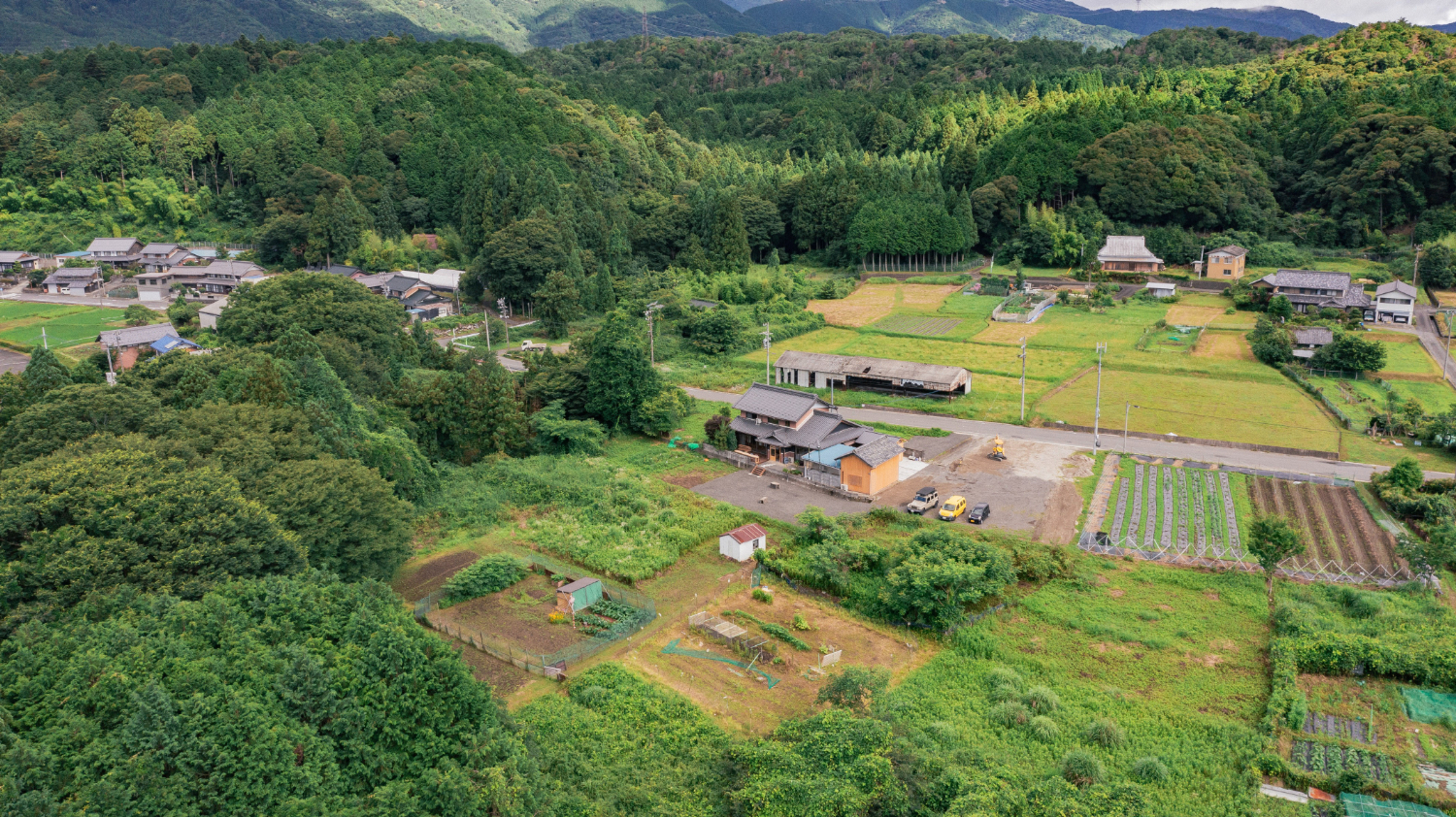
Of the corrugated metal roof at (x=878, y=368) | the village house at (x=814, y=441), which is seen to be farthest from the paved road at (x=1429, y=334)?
the village house at (x=814, y=441)

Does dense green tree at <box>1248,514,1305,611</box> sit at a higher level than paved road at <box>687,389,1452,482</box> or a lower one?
higher

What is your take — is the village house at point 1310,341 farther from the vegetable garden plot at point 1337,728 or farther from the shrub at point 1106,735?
the shrub at point 1106,735

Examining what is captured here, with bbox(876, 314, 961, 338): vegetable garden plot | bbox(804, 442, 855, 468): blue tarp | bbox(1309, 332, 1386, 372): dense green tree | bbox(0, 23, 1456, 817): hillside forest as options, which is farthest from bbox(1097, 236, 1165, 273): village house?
bbox(804, 442, 855, 468): blue tarp

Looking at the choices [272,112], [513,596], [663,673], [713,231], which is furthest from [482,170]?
[663,673]

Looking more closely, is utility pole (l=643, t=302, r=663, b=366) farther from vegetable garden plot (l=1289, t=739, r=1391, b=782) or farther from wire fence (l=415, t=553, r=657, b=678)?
vegetable garden plot (l=1289, t=739, r=1391, b=782)

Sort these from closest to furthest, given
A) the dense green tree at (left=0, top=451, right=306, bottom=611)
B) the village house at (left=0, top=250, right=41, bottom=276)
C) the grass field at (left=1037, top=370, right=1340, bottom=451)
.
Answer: the dense green tree at (left=0, top=451, right=306, bottom=611)
the grass field at (left=1037, top=370, right=1340, bottom=451)
the village house at (left=0, top=250, right=41, bottom=276)

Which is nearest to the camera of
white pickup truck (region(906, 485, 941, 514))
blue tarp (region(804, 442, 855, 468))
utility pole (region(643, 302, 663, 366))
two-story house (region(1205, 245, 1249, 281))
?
white pickup truck (region(906, 485, 941, 514))

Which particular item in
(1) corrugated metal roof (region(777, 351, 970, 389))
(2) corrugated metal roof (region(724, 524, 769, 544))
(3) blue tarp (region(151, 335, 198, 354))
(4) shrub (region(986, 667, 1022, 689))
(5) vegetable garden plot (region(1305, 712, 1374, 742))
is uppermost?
(3) blue tarp (region(151, 335, 198, 354))
